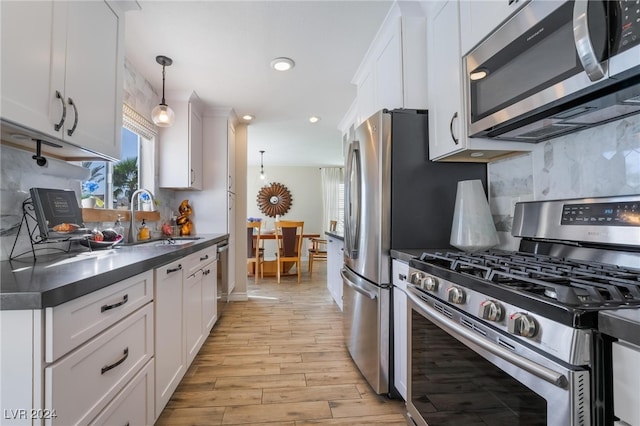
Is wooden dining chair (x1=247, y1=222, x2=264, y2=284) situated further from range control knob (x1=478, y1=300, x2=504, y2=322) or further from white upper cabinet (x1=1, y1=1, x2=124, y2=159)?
range control knob (x1=478, y1=300, x2=504, y2=322)

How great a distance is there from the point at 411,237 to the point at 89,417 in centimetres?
159

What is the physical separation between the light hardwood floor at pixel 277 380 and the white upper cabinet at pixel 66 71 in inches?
58.0

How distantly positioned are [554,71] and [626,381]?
92cm

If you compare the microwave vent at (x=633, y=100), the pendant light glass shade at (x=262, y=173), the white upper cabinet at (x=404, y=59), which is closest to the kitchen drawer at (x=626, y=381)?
the microwave vent at (x=633, y=100)

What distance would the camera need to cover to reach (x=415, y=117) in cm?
180

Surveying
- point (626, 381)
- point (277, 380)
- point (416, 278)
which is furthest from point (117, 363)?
point (626, 381)

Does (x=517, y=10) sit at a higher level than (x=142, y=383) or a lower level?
higher

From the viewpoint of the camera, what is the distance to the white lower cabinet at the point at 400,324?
5.09 ft

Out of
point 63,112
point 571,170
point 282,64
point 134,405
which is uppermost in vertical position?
point 282,64

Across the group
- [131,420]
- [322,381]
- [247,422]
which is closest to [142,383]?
[131,420]

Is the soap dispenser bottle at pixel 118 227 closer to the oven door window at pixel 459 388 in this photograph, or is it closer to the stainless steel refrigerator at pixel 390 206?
the stainless steel refrigerator at pixel 390 206

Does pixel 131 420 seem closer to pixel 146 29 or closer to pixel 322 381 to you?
pixel 322 381

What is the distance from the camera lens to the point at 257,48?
2.18 m

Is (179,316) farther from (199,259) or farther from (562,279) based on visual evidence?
(562,279)
